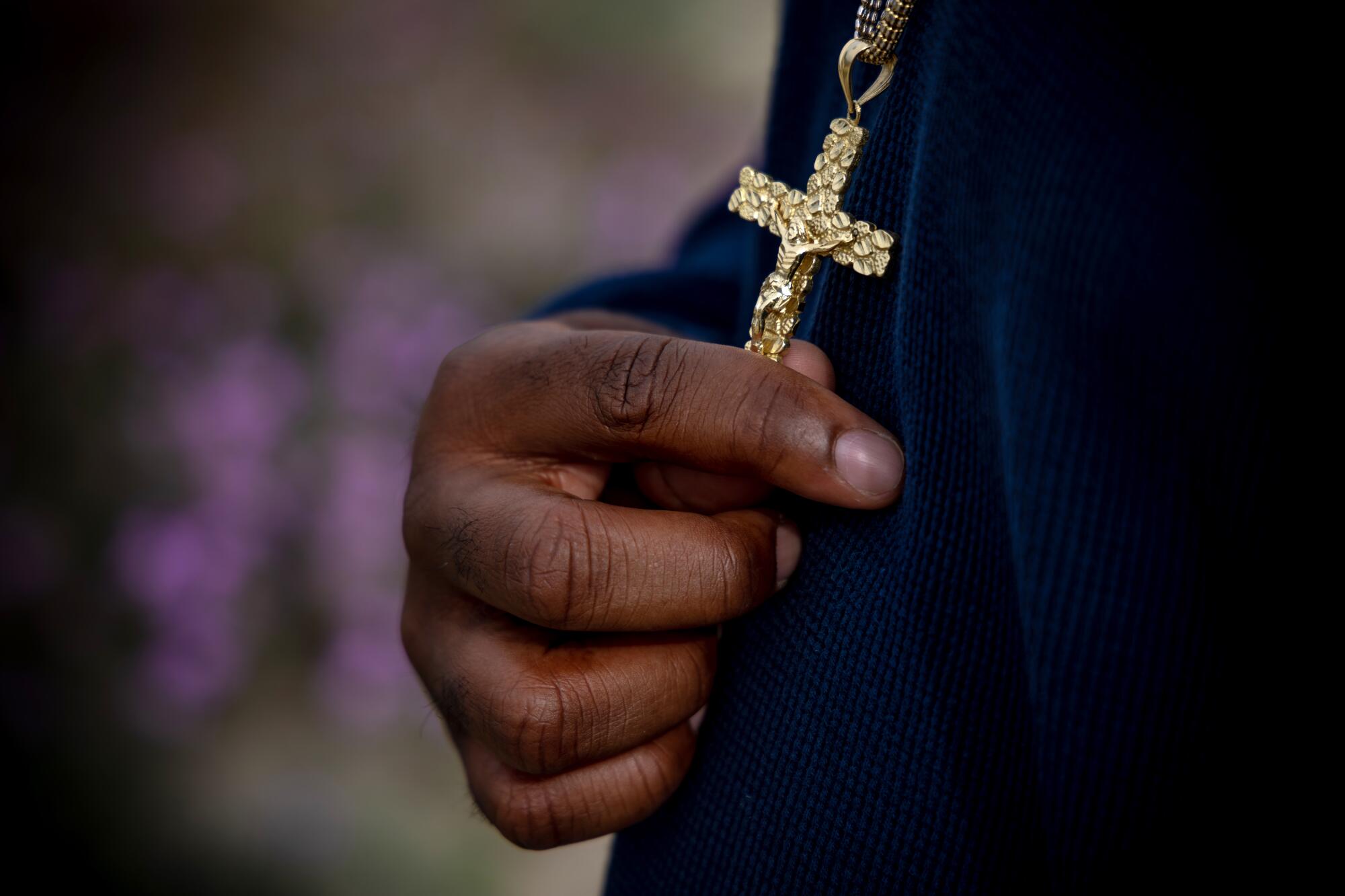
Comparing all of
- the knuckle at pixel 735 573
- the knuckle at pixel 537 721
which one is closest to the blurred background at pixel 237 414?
the knuckle at pixel 537 721

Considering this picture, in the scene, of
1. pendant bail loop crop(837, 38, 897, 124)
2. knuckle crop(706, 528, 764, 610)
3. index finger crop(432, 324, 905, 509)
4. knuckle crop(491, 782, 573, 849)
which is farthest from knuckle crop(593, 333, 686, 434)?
knuckle crop(491, 782, 573, 849)

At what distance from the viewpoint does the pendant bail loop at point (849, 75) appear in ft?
2.10

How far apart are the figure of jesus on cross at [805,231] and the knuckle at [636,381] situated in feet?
0.26

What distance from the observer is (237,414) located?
2482mm

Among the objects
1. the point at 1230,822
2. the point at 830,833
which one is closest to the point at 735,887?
the point at 830,833

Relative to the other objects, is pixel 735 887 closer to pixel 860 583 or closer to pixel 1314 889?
pixel 860 583

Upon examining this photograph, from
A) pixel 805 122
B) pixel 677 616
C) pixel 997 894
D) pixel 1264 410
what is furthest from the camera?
pixel 805 122

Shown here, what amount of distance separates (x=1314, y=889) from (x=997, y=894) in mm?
208

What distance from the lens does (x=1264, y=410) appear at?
18.4 inches

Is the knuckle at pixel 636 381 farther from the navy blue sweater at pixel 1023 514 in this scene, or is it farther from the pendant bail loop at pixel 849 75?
the pendant bail loop at pixel 849 75

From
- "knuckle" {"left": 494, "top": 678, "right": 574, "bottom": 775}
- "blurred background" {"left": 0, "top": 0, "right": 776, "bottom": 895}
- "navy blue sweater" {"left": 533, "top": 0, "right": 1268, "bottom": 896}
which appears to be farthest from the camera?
"blurred background" {"left": 0, "top": 0, "right": 776, "bottom": 895}

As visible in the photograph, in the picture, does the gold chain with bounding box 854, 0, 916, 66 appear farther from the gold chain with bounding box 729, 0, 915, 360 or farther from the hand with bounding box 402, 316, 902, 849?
the hand with bounding box 402, 316, 902, 849

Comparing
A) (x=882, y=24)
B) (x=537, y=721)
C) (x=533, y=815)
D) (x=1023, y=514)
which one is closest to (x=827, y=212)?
(x=882, y=24)

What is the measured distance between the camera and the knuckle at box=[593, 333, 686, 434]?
2.33 ft
